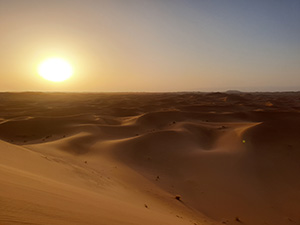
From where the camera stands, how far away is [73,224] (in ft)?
7.63

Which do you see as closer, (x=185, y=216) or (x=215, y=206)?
(x=185, y=216)

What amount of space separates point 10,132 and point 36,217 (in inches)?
689

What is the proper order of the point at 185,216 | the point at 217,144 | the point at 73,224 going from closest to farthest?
the point at 73,224, the point at 185,216, the point at 217,144

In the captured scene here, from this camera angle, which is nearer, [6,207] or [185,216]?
[6,207]

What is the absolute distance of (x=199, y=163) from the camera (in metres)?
8.91

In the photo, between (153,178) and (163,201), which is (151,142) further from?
(163,201)

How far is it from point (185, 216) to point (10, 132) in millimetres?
16568

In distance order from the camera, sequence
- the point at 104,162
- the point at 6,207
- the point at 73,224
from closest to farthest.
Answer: the point at 6,207 < the point at 73,224 < the point at 104,162

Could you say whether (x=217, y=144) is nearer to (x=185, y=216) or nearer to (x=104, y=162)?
(x=104, y=162)

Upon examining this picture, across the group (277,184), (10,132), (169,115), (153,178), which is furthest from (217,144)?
(10,132)

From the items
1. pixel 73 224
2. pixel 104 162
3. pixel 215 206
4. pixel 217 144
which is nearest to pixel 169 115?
pixel 217 144

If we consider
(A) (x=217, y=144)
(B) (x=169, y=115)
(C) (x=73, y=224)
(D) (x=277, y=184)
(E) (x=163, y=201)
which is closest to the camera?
(C) (x=73, y=224)

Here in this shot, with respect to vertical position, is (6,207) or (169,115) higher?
(6,207)

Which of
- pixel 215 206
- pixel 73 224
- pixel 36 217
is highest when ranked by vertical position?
pixel 36 217
